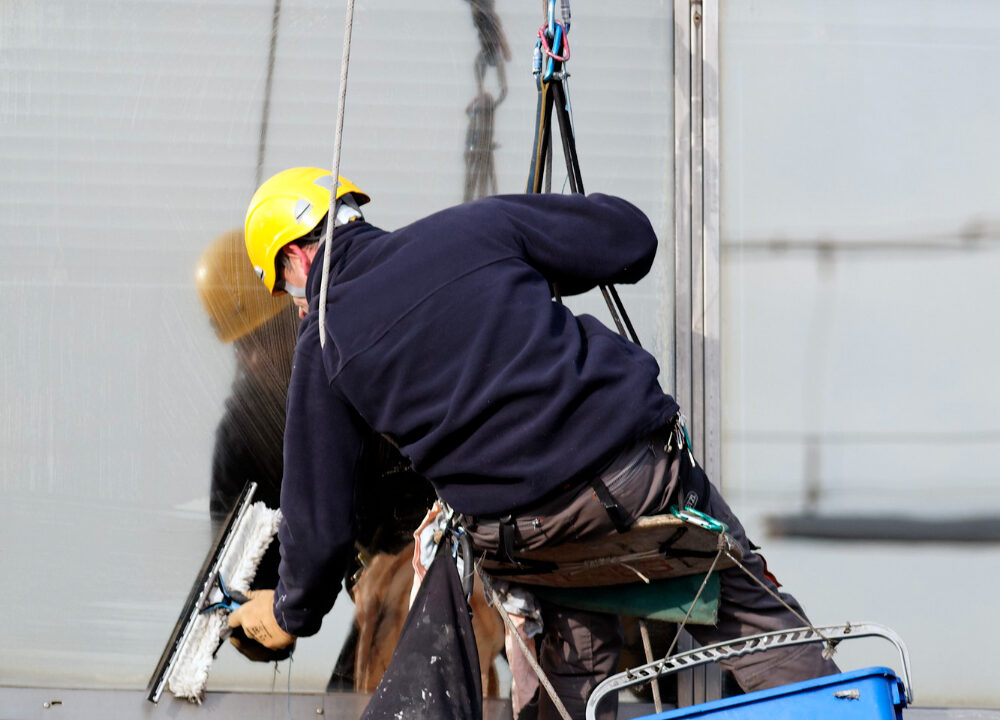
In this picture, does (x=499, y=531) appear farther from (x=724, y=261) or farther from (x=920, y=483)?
(x=920, y=483)

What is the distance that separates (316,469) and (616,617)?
0.83m

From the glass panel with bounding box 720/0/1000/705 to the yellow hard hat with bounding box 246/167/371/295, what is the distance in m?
1.11

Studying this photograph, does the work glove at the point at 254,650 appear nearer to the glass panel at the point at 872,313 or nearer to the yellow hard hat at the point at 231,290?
the yellow hard hat at the point at 231,290

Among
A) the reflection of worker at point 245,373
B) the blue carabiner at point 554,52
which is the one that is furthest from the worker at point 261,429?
the blue carabiner at point 554,52

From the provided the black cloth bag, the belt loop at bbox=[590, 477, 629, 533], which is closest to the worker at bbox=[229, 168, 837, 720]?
the belt loop at bbox=[590, 477, 629, 533]

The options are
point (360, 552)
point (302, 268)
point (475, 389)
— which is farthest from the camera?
point (360, 552)

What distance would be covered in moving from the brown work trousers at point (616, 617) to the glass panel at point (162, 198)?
0.65 m

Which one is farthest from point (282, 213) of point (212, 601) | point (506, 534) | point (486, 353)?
point (212, 601)

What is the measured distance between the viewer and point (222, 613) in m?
2.70

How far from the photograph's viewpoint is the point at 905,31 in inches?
112

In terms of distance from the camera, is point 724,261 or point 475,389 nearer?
point 475,389

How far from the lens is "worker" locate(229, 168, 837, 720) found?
2031 millimetres

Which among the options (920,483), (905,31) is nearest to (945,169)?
(905,31)

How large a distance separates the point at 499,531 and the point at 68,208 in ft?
5.02
